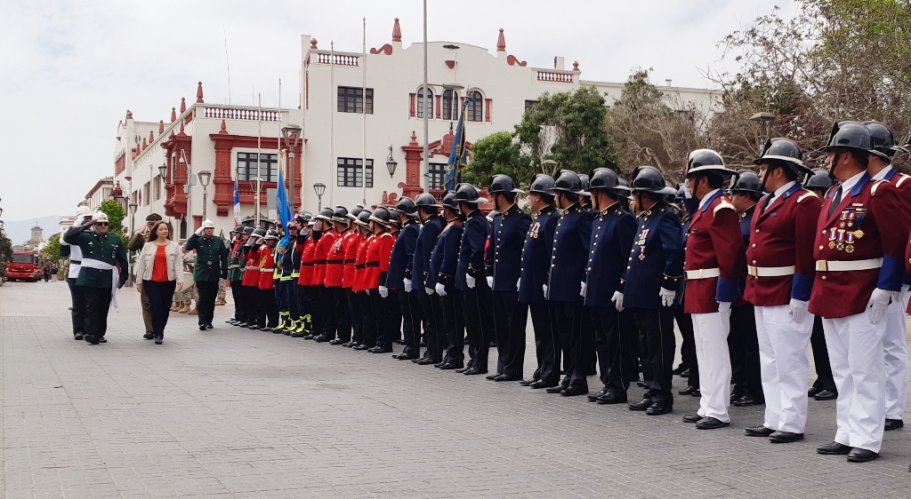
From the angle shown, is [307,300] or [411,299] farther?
[307,300]

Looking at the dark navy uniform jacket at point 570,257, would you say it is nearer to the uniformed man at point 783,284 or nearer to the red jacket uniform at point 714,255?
the red jacket uniform at point 714,255

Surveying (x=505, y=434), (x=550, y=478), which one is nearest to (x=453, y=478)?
(x=550, y=478)

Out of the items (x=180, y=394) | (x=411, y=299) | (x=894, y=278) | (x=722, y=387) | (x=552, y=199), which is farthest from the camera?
(x=411, y=299)

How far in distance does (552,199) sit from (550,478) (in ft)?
17.1

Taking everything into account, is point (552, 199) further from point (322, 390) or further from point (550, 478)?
point (550, 478)

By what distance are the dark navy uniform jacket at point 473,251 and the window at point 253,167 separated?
44.8 metres

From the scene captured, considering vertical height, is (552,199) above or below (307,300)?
above

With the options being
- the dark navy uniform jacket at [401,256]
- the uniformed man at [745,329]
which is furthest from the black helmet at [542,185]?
the dark navy uniform jacket at [401,256]

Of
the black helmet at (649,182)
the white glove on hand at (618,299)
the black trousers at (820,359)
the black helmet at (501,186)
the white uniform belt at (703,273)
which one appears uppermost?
the black helmet at (501,186)

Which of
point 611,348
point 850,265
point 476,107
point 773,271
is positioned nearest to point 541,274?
point 611,348

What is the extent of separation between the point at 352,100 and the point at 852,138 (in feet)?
167

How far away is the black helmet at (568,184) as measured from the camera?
35.0 feet

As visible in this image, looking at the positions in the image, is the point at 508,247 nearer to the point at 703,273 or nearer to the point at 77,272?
the point at 703,273

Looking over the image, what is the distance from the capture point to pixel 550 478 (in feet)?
21.3
